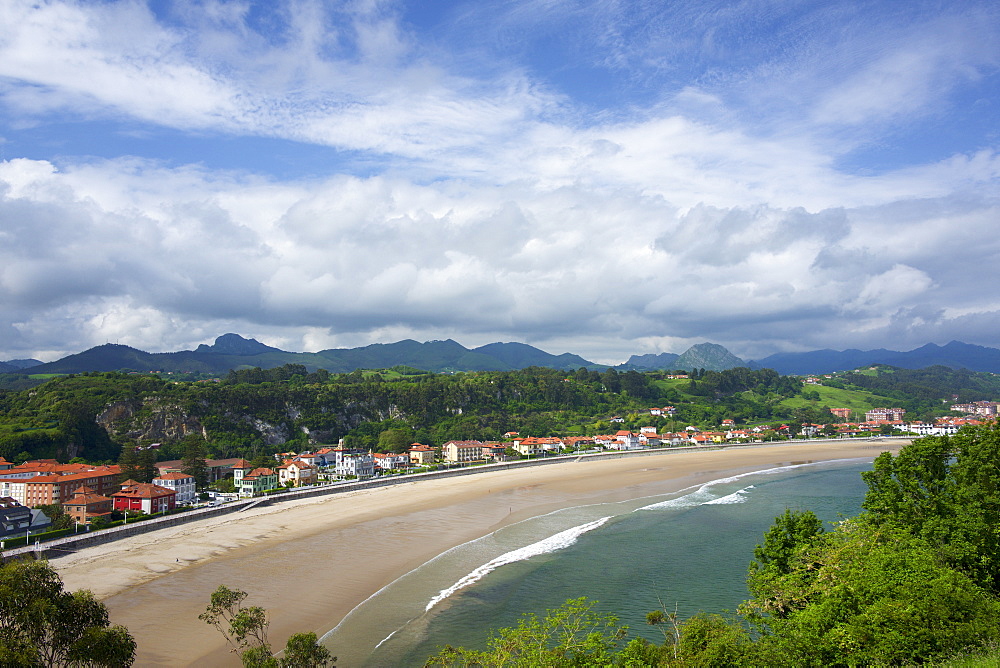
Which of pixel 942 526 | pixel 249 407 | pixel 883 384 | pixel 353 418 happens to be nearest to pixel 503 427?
pixel 353 418

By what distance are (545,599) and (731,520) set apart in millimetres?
18632

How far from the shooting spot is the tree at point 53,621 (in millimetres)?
11430

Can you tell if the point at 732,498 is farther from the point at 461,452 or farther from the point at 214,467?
the point at 214,467

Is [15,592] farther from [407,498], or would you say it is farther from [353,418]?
[353,418]

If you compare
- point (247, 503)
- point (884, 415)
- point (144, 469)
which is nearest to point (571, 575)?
point (247, 503)

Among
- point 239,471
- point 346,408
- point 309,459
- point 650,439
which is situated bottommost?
point 650,439

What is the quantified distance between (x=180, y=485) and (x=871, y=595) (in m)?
45.1

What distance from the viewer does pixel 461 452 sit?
76.3 m

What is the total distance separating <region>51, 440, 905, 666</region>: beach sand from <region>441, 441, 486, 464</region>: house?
66.1ft

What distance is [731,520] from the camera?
116 feet

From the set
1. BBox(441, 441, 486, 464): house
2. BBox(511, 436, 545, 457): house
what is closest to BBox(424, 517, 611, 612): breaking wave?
BBox(441, 441, 486, 464): house

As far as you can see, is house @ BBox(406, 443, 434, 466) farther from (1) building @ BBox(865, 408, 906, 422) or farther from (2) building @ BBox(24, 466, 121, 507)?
(1) building @ BBox(865, 408, 906, 422)

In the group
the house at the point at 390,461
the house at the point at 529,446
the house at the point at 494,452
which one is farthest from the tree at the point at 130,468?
the house at the point at 529,446

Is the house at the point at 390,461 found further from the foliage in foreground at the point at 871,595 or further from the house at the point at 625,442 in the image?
the foliage in foreground at the point at 871,595
